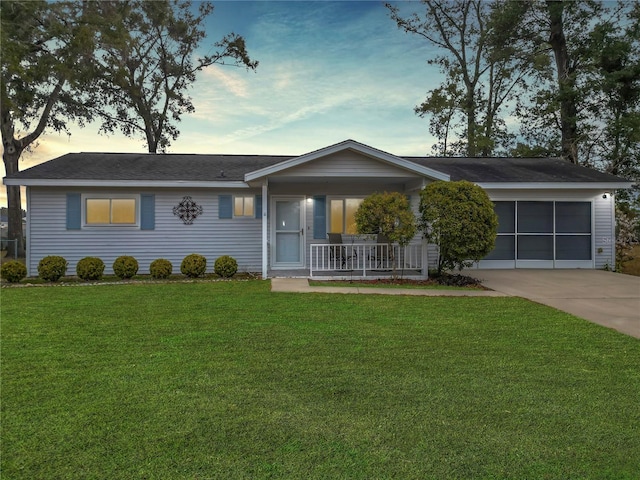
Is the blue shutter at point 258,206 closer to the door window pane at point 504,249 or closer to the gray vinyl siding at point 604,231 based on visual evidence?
the door window pane at point 504,249

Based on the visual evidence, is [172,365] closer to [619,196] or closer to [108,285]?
[108,285]

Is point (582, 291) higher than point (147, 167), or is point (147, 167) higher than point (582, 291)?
point (147, 167)

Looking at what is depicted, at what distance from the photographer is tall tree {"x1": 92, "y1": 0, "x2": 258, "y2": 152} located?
73.5 ft

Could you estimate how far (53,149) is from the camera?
74.4 ft

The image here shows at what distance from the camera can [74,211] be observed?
11844 millimetres

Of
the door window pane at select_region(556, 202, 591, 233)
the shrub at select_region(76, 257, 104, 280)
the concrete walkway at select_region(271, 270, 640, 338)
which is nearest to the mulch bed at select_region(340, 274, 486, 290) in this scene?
the concrete walkway at select_region(271, 270, 640, 338)

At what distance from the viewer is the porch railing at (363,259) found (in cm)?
1138

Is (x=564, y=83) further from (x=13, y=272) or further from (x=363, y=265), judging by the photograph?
(x=13, y=272)

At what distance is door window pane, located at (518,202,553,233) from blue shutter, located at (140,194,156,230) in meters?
10.9

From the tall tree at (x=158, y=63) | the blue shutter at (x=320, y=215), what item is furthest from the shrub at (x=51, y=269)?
the tall tree at (x=158, y=63)

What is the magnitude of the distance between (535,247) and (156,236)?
1142cm

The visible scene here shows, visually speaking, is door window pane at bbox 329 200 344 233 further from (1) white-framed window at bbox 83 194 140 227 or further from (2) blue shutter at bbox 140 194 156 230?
(1) white-framed window at bbox 83 194 140 227

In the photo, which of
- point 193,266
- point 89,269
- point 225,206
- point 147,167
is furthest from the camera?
point 147,167

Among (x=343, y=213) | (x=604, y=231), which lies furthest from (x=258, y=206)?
(x=604, y=231)
